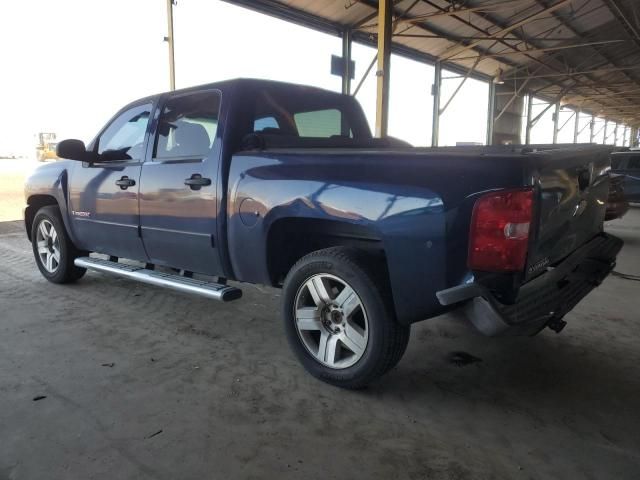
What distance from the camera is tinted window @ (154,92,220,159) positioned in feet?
11.3

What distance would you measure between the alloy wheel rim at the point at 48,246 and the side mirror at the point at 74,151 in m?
1.05

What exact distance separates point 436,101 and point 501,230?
17.2 metres

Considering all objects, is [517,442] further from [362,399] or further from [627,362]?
[627,362]

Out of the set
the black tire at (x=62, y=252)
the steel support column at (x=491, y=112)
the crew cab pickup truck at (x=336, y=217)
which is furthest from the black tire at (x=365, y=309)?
the steel support column at (x=491, y=112)

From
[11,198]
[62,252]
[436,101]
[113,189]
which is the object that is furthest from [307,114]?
[436,101]

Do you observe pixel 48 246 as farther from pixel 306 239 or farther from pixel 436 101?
pixel 436 101

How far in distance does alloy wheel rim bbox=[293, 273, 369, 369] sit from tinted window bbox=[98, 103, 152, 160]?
1.98 m

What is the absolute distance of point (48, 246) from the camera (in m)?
5.08

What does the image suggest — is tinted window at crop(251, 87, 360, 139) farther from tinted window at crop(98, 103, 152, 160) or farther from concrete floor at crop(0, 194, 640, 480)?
concrete floor at crop(0, 194, 640, 480)

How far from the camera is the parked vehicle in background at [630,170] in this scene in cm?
1111

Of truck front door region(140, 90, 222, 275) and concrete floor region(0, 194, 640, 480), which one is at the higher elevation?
truck front door region(140, 90, 222, 275)

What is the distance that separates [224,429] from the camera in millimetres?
2400

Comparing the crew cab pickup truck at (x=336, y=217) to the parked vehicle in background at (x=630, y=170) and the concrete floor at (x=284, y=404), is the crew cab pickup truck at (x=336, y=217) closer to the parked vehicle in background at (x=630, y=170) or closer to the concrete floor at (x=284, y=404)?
the concrete floor at (x=284, y=404)

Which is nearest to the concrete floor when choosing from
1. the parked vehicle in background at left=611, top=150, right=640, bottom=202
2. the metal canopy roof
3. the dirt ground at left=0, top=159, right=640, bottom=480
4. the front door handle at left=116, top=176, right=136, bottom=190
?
the dirt ground at left=0, top=159, right=640, bottom=480
